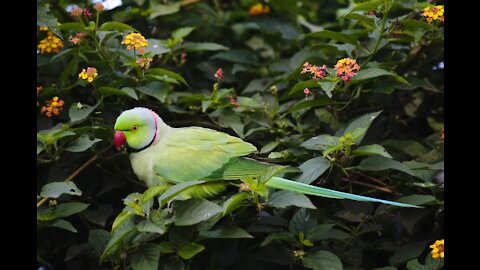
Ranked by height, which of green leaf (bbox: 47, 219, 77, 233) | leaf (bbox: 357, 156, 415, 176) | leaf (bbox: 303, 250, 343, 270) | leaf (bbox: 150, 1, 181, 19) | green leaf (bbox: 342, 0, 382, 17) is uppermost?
green leaf (bbox: 342, 0, 382, 17)

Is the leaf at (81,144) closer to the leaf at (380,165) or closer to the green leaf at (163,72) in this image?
the green leaf at (163,72)

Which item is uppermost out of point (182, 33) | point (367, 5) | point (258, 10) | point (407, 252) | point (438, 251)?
point (367, 5)

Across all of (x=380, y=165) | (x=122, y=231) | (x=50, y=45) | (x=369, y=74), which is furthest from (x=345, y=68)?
(x=50, y=45)

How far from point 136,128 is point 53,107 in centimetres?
60

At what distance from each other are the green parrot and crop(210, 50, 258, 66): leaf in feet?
3.53

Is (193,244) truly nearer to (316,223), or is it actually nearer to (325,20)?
(316,223)

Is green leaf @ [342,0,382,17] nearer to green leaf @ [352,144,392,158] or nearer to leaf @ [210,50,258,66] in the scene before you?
green leaf @ [352,144,392,158]

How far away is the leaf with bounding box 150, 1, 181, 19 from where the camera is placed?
2.65m

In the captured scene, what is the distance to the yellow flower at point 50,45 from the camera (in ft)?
7.35

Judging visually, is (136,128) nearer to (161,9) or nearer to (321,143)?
(321,143)

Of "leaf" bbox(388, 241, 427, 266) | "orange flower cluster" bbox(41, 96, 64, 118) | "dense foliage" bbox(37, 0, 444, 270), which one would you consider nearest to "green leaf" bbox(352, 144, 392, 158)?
"dense foliage" bbox(37, 0, 444, 270)

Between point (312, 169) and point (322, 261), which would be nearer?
point (312, 169)

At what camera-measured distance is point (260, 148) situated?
1899mm
